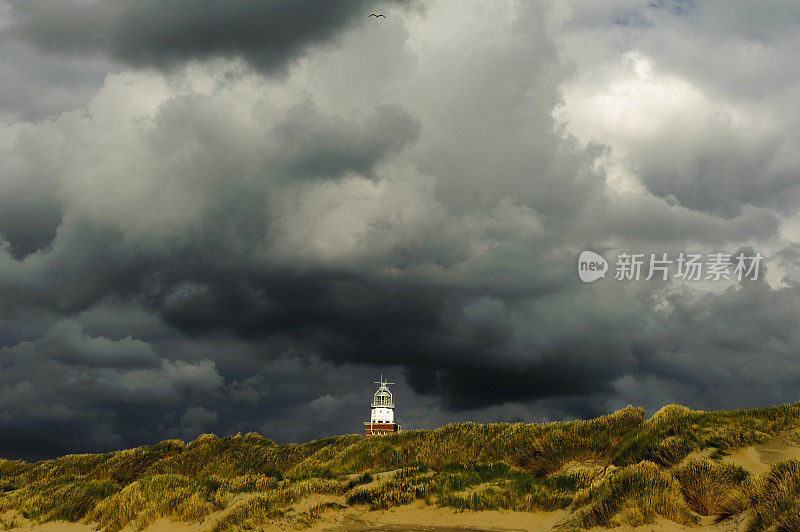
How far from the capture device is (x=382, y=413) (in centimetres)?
13825

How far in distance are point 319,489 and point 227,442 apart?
509 inches

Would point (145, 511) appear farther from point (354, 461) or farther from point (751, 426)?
point (751, 426)

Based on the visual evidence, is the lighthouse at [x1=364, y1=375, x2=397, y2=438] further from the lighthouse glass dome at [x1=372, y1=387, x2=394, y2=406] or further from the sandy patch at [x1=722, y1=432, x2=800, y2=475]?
the sandy patch at [x1=722, y1=432, x2=800, y2=475]

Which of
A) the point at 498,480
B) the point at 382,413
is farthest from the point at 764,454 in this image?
the point at 382,413

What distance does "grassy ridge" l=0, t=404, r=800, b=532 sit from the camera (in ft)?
44.0

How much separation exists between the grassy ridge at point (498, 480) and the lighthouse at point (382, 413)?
111070 mm

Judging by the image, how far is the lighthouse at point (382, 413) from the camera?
13525 cm

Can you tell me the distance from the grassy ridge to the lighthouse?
11107 cm

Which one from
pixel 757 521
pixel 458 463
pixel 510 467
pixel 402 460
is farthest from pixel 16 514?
pixel 757 521

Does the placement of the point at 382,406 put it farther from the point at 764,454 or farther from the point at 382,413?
the point at 764,454

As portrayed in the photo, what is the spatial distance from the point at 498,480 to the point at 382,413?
124m

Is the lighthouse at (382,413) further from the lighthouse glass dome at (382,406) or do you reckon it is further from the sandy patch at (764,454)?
the sandy patch at (764,454)

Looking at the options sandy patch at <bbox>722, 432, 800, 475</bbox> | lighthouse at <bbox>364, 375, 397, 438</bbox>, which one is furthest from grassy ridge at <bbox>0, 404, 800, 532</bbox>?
lighthouse at <bbox>364, 375, 397, 438</bbox>

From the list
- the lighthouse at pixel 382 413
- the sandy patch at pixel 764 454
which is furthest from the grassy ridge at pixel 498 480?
the lighthouse at pixel 382 413
